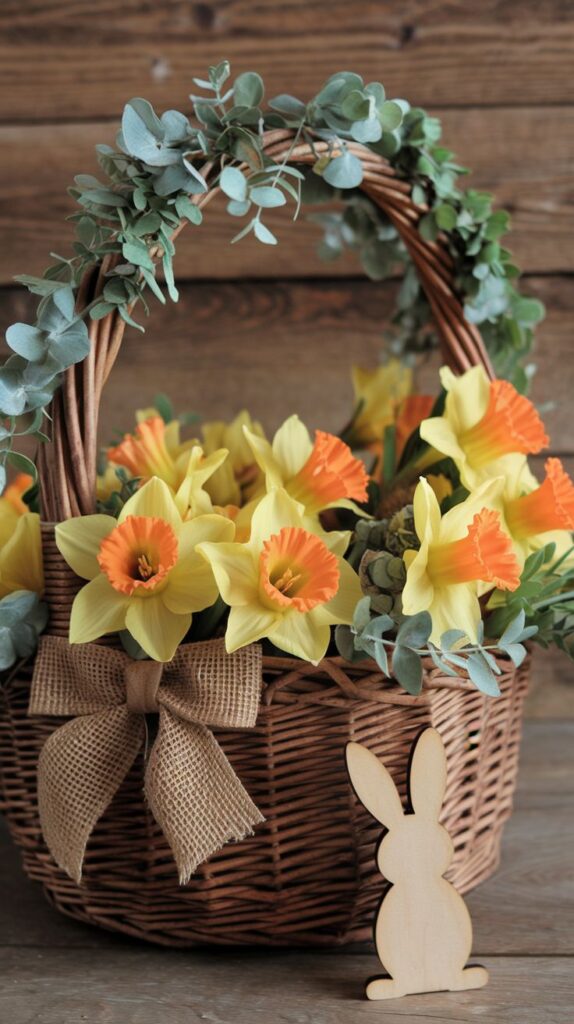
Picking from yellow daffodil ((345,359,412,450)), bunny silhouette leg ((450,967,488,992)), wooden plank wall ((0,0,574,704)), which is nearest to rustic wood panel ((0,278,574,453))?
wooden plank wall ((0,0,574,704))

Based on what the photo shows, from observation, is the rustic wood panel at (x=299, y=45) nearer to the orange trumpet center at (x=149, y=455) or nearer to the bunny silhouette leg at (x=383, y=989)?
the orange trumpet center at (x=149, y=455)

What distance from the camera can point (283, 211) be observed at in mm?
1140

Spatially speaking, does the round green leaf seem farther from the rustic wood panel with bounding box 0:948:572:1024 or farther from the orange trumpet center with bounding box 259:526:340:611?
the rustic wood panel with bounding box 0:948:572:1024

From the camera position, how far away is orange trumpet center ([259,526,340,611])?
0.58m

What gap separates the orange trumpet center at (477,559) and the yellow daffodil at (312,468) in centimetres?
9

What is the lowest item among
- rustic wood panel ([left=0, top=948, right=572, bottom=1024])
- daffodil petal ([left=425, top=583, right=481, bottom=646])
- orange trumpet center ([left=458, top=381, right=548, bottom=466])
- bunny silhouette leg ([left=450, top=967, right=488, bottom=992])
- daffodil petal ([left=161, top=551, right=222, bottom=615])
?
rustic wood panel ([left=0, top=948, right=572, bottom=1024])

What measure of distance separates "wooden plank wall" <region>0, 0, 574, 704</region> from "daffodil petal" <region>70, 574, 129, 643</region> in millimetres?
607

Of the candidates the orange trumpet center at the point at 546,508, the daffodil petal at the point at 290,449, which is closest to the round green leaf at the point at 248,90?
the daffodil petal at the point at 290,449

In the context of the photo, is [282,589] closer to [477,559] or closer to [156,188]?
[477,559]

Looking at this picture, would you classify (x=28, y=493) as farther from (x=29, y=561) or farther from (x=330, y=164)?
(x=330, y=164)

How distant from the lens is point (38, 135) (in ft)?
3.76

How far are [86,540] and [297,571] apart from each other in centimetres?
14

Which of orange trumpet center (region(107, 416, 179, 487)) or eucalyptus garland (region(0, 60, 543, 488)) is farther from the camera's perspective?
orange trumpet center (region(107, 416, 179, 487))

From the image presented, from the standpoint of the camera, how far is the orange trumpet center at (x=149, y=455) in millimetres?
748
